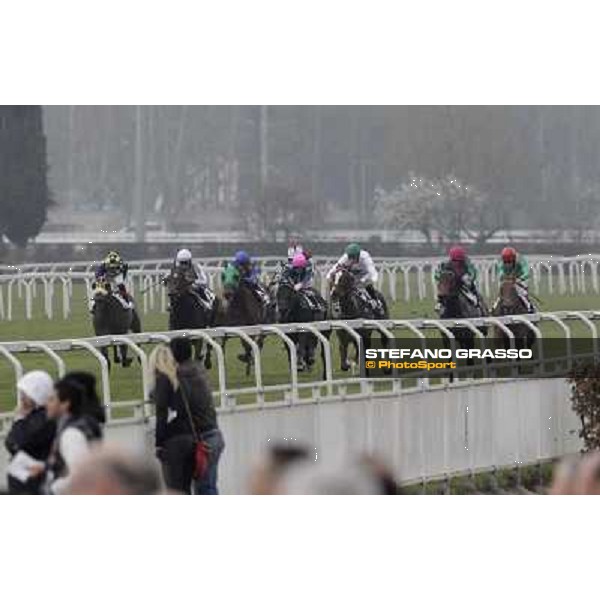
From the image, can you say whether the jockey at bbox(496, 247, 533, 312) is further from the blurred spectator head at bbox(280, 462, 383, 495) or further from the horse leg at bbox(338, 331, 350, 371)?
the blurred spectator head at bbox(280, 462, 383, 495)

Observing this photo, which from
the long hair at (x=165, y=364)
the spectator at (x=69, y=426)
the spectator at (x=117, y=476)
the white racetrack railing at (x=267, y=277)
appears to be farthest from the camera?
the white racetrack railing at (x=267, y=277)

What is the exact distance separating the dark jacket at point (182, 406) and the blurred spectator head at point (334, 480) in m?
3.39

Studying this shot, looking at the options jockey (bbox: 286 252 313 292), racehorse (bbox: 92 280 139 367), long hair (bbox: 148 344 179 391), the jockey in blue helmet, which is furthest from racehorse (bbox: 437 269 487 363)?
long hair (bbox: 148 344 179 391)

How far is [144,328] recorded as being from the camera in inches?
1062

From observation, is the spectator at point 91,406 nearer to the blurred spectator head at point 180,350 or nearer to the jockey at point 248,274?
the blurred spectator head at point 180,350

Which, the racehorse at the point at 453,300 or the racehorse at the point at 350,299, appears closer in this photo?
the racehorse at the point at 453,300

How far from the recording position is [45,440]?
9875 millimetres

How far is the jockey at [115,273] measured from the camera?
2227 cm

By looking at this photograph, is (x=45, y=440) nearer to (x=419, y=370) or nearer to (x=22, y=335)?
(x=419, y=370)

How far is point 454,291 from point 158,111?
15049 millimetres

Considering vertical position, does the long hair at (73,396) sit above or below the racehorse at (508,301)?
above

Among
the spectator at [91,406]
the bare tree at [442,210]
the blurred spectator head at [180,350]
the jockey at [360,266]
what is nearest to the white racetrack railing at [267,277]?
the bare tree at [442,210]

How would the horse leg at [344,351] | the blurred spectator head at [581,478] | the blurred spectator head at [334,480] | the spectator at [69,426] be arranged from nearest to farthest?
the blurred spectator head at [334,480]
the blurred spectator head at [581,478]
the spectator at [69,426]
the horse leg at [344,351]
